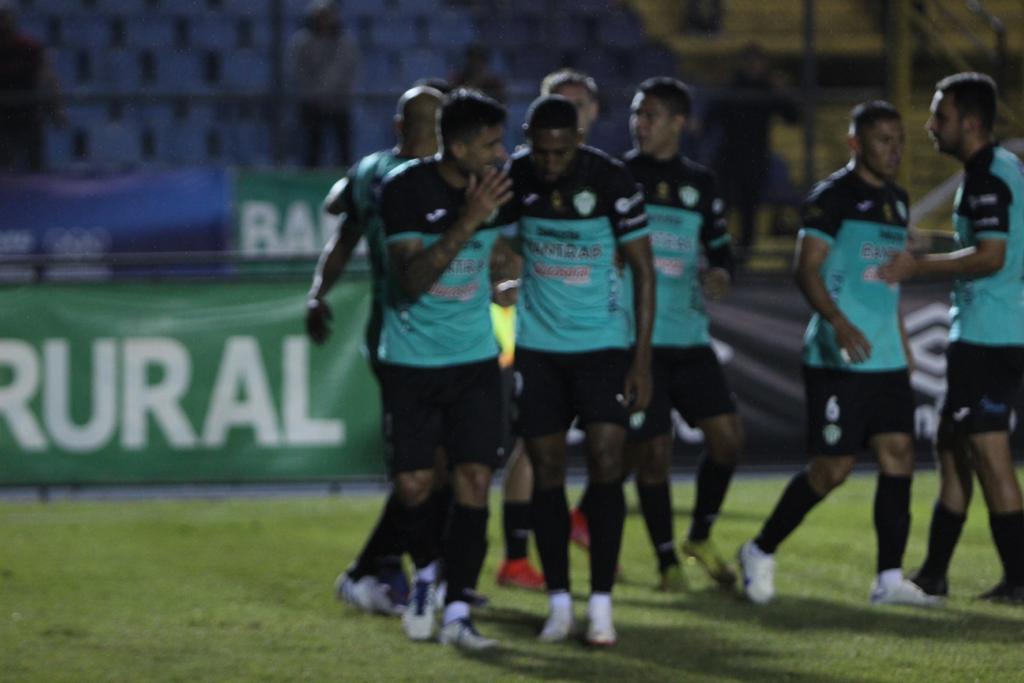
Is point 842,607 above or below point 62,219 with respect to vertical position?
below

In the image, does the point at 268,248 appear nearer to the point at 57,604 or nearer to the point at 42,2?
the point at 42,2

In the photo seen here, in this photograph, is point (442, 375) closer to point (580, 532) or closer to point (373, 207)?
point (373, 207)

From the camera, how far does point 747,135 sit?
16.1 m

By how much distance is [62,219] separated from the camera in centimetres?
1497

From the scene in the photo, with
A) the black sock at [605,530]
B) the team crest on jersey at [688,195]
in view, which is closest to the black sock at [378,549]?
the black sock at [605,530]

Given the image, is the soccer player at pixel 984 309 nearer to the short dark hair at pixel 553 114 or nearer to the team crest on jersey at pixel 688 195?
the team crest on jersey at pixel 688 195

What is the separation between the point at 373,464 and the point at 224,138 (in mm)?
5982

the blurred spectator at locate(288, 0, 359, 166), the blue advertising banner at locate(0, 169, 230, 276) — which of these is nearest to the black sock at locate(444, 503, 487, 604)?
the blue advertising banner at locate(0, 169, 230, 276)

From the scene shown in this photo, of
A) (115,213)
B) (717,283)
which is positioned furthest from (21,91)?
(717,283)

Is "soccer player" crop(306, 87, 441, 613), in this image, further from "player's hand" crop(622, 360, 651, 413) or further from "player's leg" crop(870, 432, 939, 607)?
"player's leg" crop(870, 432, 939, 607)

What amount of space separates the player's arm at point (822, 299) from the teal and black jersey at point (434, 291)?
1.37m

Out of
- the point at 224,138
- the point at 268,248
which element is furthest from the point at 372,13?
the point at 268,248

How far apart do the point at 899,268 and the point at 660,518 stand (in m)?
1.62

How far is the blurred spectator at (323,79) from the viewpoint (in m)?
15.8
